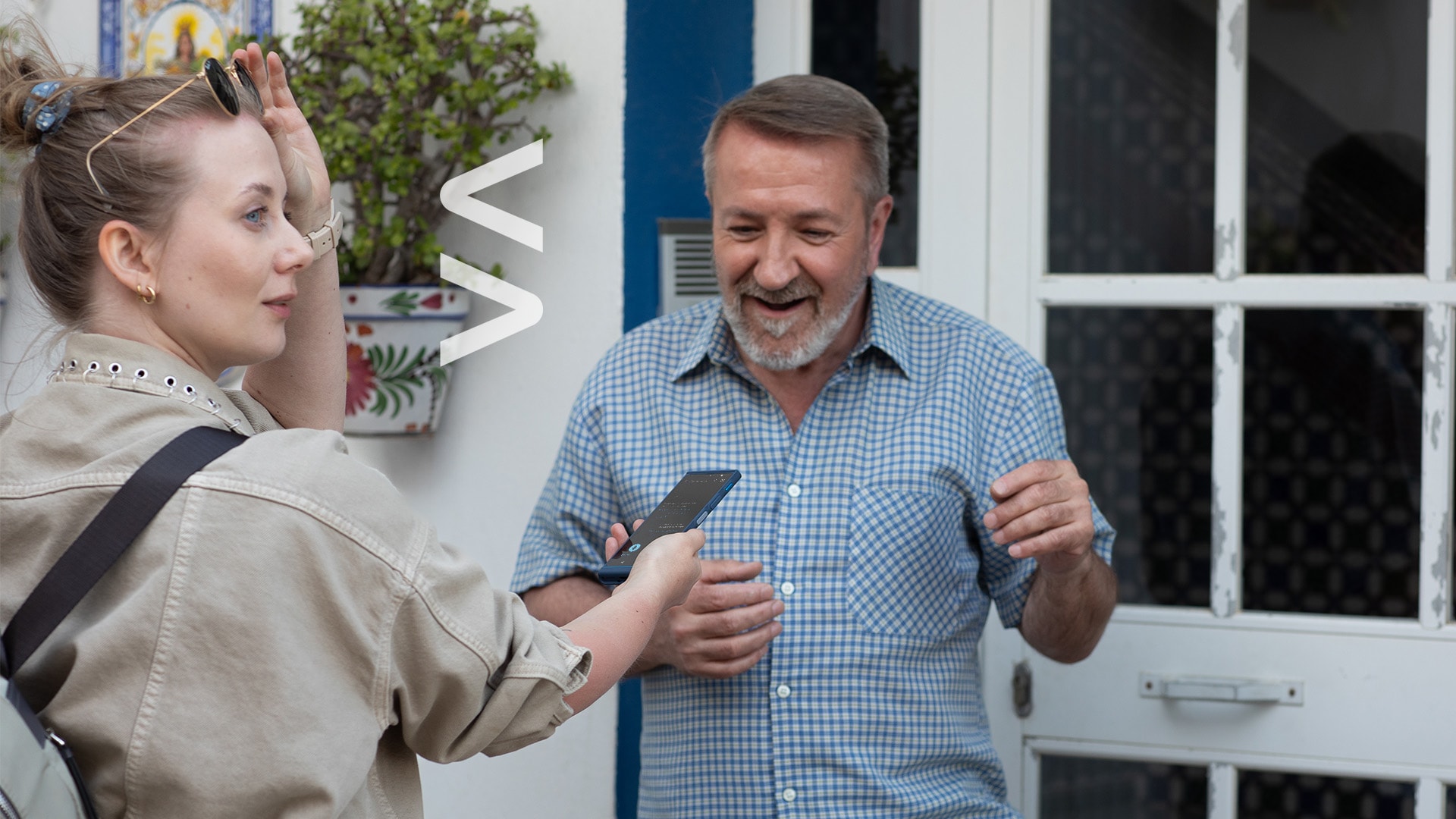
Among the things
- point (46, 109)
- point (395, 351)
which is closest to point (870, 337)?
point (395, 351)

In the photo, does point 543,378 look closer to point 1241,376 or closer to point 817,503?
point 817,503

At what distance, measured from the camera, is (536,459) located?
7.29 feet

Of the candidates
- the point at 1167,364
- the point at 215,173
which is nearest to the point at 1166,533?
the point at 1167,364

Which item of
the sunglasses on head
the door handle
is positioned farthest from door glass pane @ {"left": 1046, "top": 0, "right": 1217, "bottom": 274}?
the sunglasses on head

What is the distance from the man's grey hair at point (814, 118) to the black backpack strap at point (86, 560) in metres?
1.13

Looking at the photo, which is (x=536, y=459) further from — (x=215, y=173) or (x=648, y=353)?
(x=215, y=173)

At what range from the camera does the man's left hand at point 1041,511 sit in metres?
1.56

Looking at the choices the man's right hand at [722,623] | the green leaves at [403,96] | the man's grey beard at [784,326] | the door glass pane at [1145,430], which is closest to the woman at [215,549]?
the man's right hand at [722,623]

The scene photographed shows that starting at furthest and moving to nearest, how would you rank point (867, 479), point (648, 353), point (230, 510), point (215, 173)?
point (648, 353) → point (867, 479) → point (215, 173) → point (230, 510)

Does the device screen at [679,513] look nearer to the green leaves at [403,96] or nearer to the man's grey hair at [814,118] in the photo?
the man's grey hair at [814,118]

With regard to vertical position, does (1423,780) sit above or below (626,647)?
below

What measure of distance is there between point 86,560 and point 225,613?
0.33ft

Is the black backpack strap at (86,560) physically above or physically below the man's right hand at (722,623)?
above

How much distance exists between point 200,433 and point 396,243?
1.11 m
